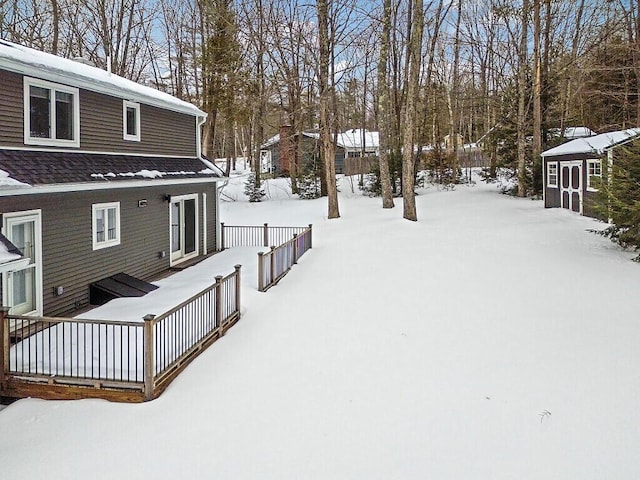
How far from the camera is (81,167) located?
969 cm

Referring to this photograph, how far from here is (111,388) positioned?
20.1ft

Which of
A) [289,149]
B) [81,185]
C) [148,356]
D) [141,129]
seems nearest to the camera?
[148,356]

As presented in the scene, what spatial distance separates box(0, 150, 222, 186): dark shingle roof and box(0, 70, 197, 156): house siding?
0.24 metres

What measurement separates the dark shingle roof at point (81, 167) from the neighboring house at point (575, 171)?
45.6 ft

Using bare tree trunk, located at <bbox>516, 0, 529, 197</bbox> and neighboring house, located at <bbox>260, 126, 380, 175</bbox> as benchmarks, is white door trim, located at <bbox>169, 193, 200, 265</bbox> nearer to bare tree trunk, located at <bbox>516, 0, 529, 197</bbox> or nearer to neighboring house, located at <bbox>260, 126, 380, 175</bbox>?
bare tree trunk, located at <bbox>516, 0, 529, 197</bbox>

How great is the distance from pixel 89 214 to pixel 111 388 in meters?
4.72

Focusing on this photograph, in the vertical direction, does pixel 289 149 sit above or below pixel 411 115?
above

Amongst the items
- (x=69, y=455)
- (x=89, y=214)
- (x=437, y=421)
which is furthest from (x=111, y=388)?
(x=89, y=214)

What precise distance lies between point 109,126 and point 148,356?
6.97m

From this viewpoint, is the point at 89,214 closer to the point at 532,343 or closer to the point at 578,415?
the point at 532,343

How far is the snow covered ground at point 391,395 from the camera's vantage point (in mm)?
4848

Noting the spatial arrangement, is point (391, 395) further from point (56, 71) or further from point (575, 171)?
point (575, 171)

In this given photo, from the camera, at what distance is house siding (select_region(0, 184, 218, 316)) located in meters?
8.65

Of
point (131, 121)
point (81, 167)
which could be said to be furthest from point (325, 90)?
point (81, 167)
